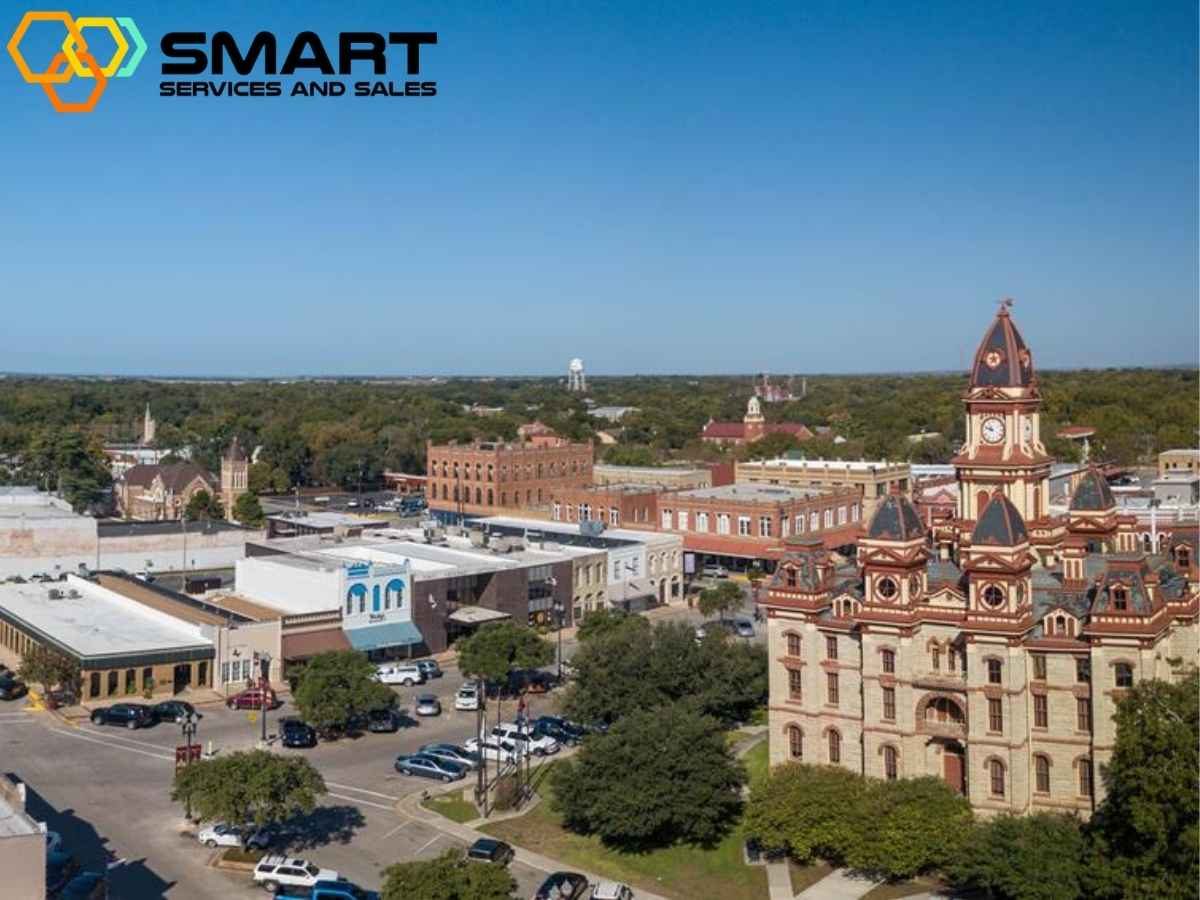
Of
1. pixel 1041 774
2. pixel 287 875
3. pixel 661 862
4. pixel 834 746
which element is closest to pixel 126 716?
pixel 287 875

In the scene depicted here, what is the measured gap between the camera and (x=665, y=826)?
134 feet

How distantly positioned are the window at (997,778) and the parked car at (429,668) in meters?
29.7

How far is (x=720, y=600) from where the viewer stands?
235 feet

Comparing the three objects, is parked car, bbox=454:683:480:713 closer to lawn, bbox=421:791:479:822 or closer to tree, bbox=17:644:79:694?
lawn, bbox=421:791:479:822

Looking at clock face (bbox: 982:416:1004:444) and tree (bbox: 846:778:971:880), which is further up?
clock face (bbox: 982:416:1004:444)

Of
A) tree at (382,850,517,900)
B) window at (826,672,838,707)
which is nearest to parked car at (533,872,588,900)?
tree at (382,850,517,900)

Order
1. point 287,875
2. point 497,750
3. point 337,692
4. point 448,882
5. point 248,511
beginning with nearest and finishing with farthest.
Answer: point 448,882 < point 287,875 < point 497,750 < point 337,692 < point 248,511

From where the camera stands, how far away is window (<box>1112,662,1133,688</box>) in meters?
39.0

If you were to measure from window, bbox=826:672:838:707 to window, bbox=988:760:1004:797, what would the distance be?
5.45 meters

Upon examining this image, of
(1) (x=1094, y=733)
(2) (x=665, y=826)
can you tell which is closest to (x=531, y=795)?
(2) (x=665, y=826)

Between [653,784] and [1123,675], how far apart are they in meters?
14.1

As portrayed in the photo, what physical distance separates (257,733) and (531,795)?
12775mm

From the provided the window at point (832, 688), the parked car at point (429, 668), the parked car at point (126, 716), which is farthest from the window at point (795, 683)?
the parked car at point (126, 716)

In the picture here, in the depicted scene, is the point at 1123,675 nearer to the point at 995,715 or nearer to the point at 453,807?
the point at 995,715
